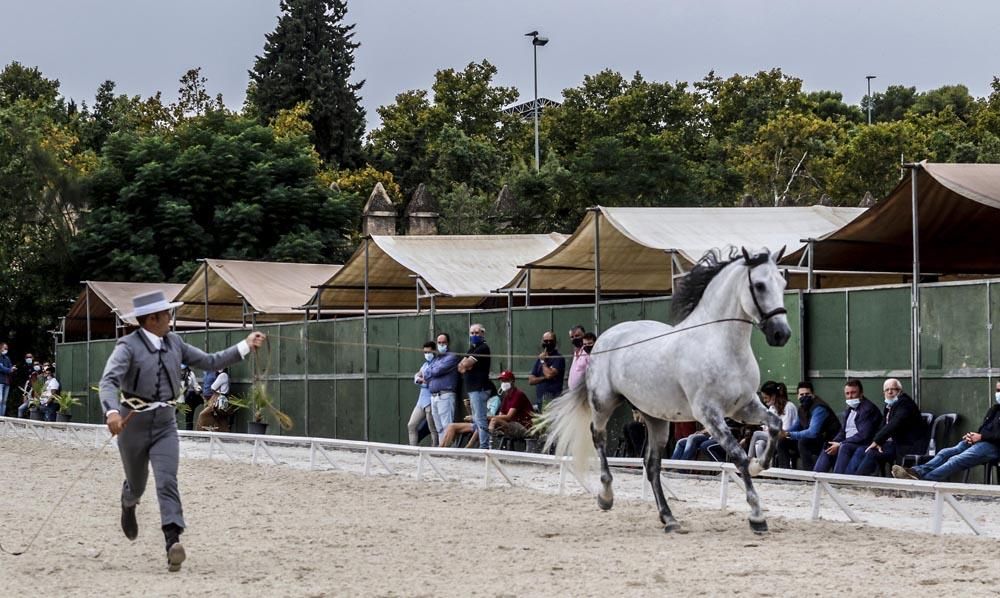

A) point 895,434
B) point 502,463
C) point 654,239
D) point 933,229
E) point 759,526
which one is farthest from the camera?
point 654,239

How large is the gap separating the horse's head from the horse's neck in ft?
0.31

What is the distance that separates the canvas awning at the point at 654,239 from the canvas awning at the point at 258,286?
19.9 feet

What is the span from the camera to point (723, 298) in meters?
12.0

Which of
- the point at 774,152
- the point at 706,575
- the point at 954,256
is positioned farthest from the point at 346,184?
the point at 706,575

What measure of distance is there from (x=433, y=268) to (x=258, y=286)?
6202mm

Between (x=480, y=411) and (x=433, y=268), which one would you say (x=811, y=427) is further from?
(x=433, y=268)

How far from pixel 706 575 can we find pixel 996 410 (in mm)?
5328

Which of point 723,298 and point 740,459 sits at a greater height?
point 723,298

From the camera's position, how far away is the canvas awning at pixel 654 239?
67.4ft

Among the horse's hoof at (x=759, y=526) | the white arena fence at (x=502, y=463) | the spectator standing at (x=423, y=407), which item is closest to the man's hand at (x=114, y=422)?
the horse's hoof at (x=759, y=526)

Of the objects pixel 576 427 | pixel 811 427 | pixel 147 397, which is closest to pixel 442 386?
pixel 811 427

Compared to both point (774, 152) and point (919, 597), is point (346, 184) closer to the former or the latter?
point (774, 152)

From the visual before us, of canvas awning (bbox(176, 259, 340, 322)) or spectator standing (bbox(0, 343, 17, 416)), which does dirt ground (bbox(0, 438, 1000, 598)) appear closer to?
canvas awning (bbox(176, 259, 340, 322))

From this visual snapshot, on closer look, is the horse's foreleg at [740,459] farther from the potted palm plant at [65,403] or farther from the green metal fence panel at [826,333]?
the potted palm plant at [65,403]
